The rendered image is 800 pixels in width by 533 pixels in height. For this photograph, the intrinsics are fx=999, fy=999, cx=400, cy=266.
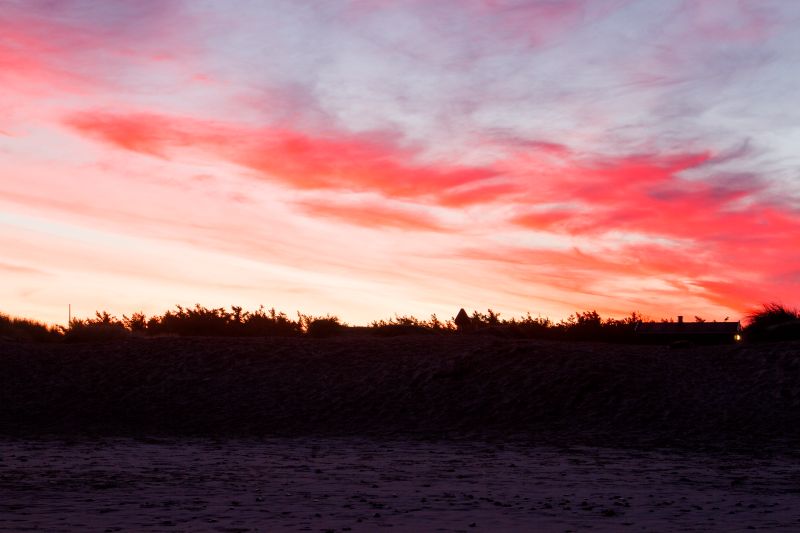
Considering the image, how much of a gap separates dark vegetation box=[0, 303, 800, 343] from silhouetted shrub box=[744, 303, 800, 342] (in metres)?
0.03

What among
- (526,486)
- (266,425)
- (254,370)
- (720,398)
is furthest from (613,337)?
(526,486)

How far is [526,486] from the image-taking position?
1181 centimetres

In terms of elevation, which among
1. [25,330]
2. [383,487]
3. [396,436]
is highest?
[25,330]

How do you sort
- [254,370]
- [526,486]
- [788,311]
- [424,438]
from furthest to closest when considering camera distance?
1. [788,311]
2. [254,370]
3. [424,438]
4. [526,486]

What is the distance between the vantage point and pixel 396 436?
17953 mm

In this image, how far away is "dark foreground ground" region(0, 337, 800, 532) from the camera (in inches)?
387

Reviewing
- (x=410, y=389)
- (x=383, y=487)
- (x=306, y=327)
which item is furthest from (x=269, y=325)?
(x=383, y=487)

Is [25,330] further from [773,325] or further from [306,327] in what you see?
[773,325]

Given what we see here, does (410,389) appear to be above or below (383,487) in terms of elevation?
above

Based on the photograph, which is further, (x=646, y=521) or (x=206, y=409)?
(x=206, y=409)

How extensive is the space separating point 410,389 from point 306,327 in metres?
10.2

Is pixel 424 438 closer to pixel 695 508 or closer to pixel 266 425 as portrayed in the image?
pixel 266 425

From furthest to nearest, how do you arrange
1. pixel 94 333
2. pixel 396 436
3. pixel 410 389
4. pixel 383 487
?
pixel 94 333 < pixel 410 389 < pixel 396 436 < pixel 383 487

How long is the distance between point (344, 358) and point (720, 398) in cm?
848
